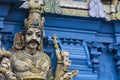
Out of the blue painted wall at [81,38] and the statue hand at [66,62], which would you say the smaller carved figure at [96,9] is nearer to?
the blue painted wall at [81,38]

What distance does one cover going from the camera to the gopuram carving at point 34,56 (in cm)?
521

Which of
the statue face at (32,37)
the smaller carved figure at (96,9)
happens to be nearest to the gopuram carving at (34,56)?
the statue face at (32,37)

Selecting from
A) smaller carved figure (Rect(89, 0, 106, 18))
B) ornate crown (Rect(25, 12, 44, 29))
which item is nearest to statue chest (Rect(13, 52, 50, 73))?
ornate crown (Rect(25, 12, 44, 29))

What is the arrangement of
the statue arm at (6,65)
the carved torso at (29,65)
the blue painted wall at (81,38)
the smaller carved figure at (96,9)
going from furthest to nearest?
the smaller carved figure at (96,9)
the blue painted wall at (81,38)
the carved torso at (29,65)
the statue arm at (6,65)

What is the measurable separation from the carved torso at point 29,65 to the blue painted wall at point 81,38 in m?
0.23

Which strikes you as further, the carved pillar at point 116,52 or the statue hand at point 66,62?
the carved pillar at point 116,52

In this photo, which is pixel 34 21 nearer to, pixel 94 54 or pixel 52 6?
pixel 52 6

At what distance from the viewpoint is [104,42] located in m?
6.00

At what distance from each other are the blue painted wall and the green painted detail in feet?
0.21

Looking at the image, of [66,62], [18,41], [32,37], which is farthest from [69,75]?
[18,41]

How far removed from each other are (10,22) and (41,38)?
18.2 inches

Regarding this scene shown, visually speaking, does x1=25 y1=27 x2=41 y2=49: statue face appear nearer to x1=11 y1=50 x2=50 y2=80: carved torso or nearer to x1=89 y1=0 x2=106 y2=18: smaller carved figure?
x1=11 y1=50 x2=50 y2=80: carved torso

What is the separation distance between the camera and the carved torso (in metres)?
5.20

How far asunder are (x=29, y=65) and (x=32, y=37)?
344 millimetres
